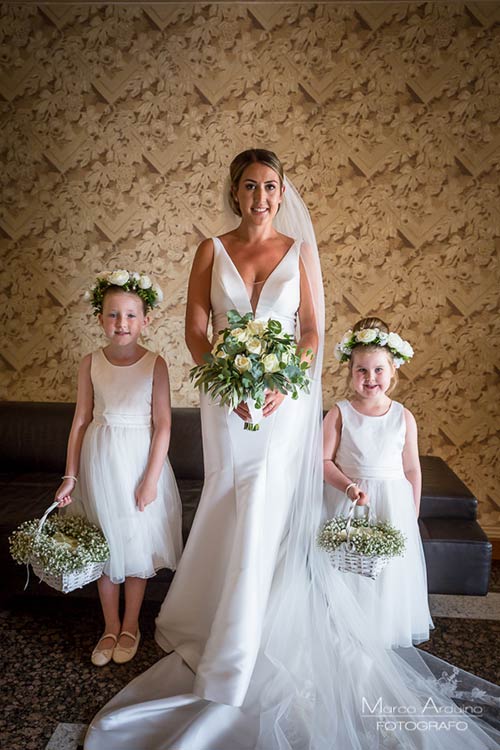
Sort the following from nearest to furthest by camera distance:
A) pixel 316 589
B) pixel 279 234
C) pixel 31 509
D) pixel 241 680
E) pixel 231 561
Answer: pixel 241 680 < pixel 231 561 < pixel 316 589 < pixel 279 234 < pixel 31 509

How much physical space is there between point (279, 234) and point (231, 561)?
4.82ft

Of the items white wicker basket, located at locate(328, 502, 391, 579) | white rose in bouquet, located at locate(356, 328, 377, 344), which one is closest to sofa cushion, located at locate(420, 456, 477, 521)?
white wicker basket, located at locate(328, 502, 391, 579)

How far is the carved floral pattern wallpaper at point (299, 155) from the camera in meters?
3.81

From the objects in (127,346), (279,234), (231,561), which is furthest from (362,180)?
(231,561)

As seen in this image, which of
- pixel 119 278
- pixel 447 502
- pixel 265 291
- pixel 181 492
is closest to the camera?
pixel 265 291

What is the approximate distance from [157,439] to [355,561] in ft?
3.36

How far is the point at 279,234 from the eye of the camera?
265 cm

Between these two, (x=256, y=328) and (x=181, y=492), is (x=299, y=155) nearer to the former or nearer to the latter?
(x=256, y=328)

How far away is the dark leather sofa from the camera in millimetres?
2889

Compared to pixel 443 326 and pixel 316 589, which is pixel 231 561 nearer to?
pixel 316 589

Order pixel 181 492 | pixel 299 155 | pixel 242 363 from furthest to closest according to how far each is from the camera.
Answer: pixel 299 155, pixel 181 492, pixel 242 363

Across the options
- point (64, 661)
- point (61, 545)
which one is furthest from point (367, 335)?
point (64, 661)

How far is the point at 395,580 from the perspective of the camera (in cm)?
249

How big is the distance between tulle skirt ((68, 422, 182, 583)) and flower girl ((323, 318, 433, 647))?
0.81m
